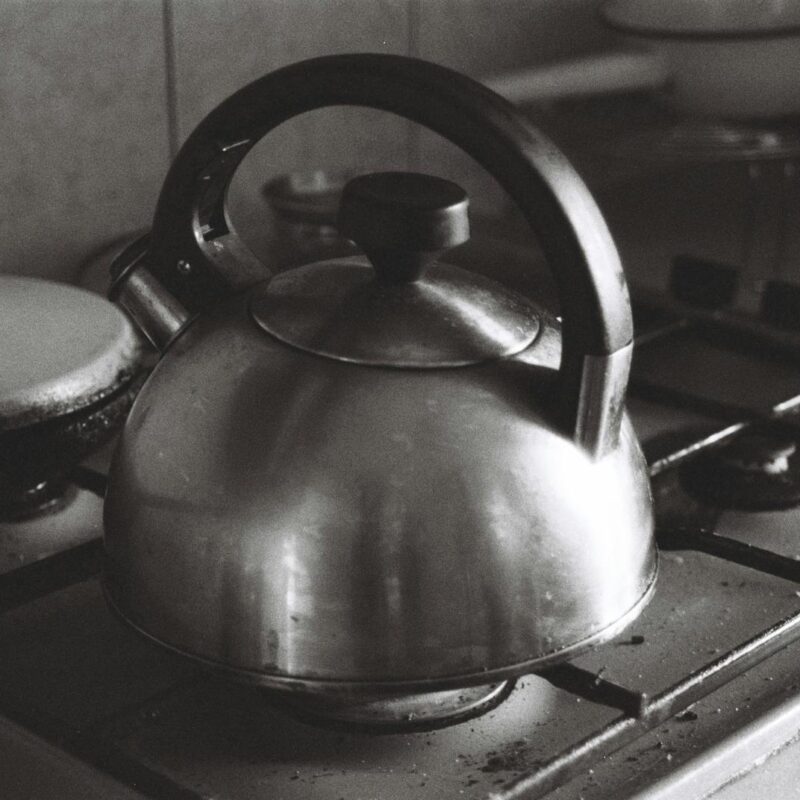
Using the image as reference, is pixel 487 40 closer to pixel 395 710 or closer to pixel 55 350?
pixel 55 350

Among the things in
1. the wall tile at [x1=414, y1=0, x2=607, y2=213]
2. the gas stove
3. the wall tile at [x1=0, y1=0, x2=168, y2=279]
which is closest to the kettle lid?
the gas stove

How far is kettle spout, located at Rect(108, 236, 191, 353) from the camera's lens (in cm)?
67

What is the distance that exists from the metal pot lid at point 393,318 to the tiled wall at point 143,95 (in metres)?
0.50

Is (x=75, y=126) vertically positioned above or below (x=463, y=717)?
above

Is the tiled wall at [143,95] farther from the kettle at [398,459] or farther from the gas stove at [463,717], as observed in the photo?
the kettle at [398,459]

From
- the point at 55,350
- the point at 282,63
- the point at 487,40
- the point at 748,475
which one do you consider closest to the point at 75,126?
the point at 282,63

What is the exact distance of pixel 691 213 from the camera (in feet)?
4.89

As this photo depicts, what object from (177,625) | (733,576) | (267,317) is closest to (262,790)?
(177,625)

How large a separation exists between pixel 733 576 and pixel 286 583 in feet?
1.02

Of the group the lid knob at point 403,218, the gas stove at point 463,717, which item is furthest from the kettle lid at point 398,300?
the gas stove at point 463,717

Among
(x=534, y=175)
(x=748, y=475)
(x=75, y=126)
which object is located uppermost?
(x=534, y=175)

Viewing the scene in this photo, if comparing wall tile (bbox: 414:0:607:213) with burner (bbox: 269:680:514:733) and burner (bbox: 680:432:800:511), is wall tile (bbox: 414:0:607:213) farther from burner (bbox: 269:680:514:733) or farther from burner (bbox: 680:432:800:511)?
burner (bbox: 269:680:514:733)

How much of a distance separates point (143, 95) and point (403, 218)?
0.62 metres

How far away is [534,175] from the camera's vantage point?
55 centimetres
